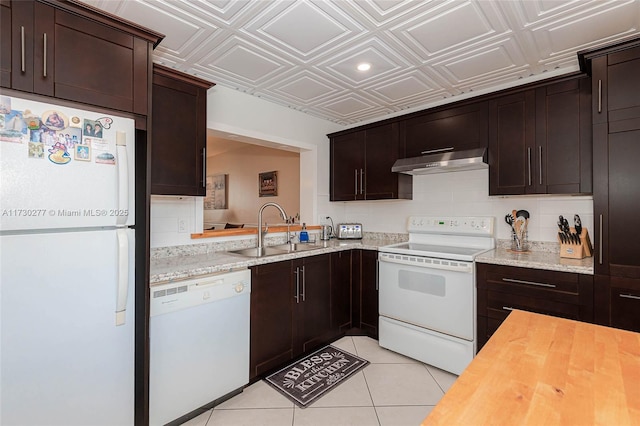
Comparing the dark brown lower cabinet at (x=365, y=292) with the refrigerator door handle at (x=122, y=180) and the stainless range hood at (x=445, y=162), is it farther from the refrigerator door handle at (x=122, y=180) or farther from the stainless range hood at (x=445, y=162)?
the refrigerator door handle at (x=122, y=180)

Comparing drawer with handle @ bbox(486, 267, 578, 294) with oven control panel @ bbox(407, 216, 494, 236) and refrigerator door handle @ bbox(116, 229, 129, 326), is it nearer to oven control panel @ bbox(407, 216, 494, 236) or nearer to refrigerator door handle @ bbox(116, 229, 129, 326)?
oven control panel @ bbox(407, 216, 494, 236)

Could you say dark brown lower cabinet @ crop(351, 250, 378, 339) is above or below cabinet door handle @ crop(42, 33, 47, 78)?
below

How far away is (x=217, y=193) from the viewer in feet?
22.3

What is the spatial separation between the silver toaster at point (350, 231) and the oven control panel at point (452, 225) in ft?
1.91

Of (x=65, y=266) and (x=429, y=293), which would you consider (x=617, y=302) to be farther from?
(x=65, y=266)

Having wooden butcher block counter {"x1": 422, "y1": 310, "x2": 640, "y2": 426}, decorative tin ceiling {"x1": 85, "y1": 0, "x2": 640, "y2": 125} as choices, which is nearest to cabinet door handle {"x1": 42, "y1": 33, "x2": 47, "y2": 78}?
decorative tin ceiling {"x1": 85, "y1": 0, "x2": 640, "y2": 125}

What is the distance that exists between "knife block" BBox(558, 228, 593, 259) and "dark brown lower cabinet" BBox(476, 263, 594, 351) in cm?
34

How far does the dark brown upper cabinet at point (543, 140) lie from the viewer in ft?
7.14

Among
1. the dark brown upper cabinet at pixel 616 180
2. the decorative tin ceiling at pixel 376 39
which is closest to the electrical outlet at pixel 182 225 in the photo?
the decorative tin ceiling at pixel 376 39

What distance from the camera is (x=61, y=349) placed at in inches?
54.7

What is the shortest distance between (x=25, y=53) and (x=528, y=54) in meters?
2.93

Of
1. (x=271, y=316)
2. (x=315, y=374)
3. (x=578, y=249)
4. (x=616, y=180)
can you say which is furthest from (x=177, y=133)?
(x=578, y=249)

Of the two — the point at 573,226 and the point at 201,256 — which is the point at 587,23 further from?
the point at 201,256

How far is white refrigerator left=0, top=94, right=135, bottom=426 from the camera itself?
1.27m
